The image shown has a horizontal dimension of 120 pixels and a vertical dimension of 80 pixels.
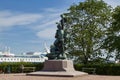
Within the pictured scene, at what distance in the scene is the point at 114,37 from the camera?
136ft

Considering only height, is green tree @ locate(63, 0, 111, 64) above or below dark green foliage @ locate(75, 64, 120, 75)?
above

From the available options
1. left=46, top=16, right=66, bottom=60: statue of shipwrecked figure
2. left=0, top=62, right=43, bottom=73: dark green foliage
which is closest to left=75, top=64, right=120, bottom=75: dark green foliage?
left=0, top=62, right=43, bottom=73: dark green foliage

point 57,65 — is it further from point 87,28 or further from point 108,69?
point 87,28

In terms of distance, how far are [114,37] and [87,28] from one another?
449cm

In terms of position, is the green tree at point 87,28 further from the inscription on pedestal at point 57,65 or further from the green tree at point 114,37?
the inscription on pedestal at point 57,65

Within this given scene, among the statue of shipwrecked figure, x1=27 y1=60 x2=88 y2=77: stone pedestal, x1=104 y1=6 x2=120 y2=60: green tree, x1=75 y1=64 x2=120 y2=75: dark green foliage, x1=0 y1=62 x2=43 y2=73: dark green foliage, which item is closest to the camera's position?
x1=27 y1=60 x2=88 y2=77: stone pedestal

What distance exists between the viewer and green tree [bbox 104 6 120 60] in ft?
132

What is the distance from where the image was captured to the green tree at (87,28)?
43.6 m

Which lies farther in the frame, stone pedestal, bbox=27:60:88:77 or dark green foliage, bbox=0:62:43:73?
dark green foliage, bbox=0:62:43:73

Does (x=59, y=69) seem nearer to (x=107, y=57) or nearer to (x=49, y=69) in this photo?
(x=49, y=69)

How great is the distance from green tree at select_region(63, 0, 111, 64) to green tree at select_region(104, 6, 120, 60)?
49.9 inches

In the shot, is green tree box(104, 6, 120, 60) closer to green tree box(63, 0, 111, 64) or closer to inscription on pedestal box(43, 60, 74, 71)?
green tree box(63, 0, 111, 64)

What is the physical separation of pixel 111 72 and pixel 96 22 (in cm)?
1299

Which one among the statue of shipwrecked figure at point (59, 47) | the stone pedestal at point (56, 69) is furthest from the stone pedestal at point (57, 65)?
the statue of shipwrecked figure at point (59, 47)
